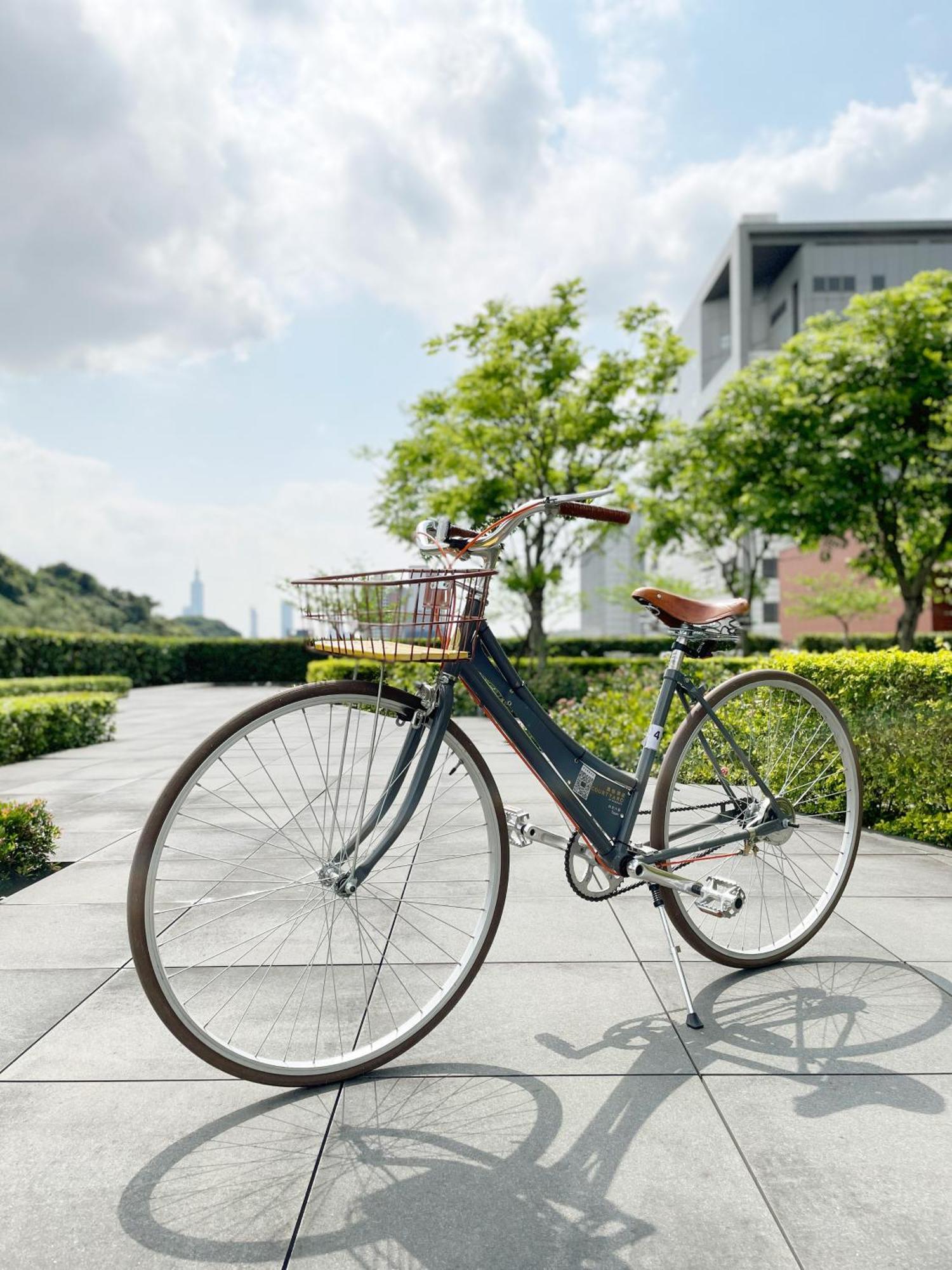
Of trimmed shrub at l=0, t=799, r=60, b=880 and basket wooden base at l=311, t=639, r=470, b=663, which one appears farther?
trimmed shrub at l=0, t=799, r=60, b=880

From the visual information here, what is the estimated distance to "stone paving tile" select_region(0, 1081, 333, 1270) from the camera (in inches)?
73.5

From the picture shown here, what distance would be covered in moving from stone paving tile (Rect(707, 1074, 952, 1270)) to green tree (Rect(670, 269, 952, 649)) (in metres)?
12.0

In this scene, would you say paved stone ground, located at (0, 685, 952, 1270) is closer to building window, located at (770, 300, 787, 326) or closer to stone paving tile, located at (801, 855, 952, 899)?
stone paving tile, located at (801, 855, 952, 899)

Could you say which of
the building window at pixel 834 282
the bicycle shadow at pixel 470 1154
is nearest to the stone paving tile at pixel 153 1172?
the bicycle shadow at pixel 470 1154

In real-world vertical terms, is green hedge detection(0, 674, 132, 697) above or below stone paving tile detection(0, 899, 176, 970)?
above

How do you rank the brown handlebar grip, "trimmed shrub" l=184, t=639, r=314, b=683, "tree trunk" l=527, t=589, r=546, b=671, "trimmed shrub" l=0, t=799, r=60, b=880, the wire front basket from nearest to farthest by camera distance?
the wire front basket → the brown handlebar grip → "trimmed shrub" l=0, t=799, r=60, b=880 → "tree trunk" l=527, t=589, r=546, b=671 → "trimmed shrub" l=184, t=639, r=314, b=683

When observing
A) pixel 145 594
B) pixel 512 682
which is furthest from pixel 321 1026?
pixel 145 594

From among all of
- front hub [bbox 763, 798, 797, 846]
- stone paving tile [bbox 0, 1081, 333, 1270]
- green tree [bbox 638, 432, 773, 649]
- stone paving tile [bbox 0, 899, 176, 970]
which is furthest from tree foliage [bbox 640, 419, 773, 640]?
stone paving tile [bbox 0, 1081, 333, 1270]

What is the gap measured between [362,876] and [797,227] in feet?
177

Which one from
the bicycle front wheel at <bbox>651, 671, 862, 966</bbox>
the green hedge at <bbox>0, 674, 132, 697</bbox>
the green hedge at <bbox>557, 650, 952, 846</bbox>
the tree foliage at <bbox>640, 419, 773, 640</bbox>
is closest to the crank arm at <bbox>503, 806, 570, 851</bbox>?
the bicycle front wheel at <bbox>651, 671, 862, 966</bbox>

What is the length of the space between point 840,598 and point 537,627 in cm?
1863

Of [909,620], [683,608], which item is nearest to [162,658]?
[909,620]

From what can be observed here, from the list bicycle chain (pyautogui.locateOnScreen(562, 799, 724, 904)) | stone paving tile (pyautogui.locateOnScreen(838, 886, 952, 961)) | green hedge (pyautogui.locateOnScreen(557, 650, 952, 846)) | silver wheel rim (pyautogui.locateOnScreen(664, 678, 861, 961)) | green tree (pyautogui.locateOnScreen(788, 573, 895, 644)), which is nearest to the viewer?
Result: bicycle chain (pyautogui.locateOnScreen(562, 799, 724, 904))

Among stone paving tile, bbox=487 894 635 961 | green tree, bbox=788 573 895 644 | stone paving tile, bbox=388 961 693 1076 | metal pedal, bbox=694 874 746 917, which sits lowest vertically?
stone paving tile, bbox=388 961 693 1076
